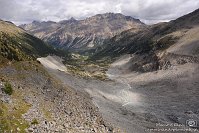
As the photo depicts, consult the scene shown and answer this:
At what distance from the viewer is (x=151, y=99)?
12069 cm

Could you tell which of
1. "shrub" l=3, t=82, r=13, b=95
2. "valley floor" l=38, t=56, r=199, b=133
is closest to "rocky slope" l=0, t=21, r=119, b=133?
"shrub" l=3, t=82, r=13, b=95

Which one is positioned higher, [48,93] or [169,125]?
[48,93]

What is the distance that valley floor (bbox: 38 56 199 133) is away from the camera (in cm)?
7956

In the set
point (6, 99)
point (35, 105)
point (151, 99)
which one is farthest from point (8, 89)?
point (151, 99)

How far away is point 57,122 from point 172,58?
156m

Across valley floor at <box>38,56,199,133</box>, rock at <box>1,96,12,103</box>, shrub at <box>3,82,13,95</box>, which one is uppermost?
shrub at <box>3,82,13,95</box>

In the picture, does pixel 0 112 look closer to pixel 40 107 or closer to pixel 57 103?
pixel 40 107

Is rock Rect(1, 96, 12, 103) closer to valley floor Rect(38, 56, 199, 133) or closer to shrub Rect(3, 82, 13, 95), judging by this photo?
shrub Rect(3, 82, 13, 95)

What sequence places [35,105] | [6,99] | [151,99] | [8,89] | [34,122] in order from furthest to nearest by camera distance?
[151,99] → [35,105] → [8,89] → [6,99] → [34,122]

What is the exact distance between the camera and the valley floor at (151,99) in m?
79.6

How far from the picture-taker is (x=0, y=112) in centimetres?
4697

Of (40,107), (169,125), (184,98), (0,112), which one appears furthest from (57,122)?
(184,98)

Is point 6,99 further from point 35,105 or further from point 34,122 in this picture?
point 34,122

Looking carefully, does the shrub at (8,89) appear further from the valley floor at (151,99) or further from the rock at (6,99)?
the valley floor at (151,99)
